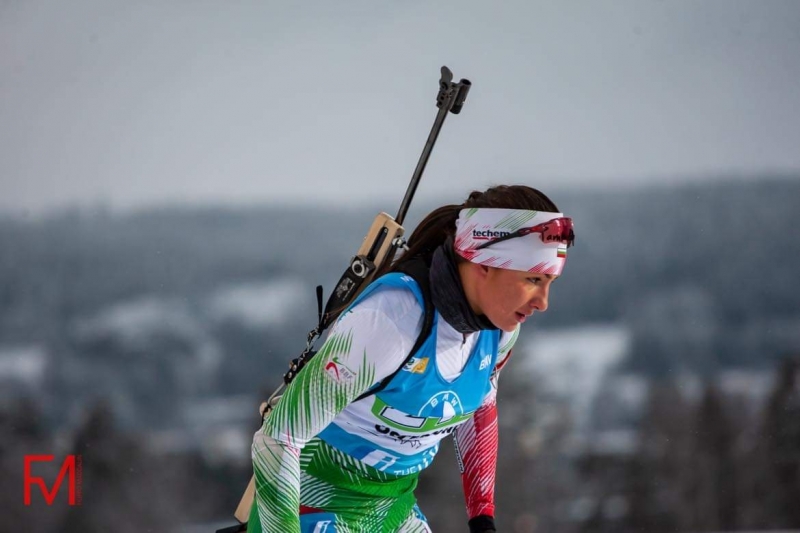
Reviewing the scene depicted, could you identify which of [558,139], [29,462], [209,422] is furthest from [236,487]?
[558,139]

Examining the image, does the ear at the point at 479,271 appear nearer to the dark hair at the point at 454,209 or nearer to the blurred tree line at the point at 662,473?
the dark hair at the point at 454,209

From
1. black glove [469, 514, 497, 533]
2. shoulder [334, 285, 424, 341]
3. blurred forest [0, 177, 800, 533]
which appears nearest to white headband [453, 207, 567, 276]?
shoulder [334, 285, 424, 341]

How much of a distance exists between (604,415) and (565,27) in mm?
1536

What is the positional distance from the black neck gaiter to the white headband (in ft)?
0.12

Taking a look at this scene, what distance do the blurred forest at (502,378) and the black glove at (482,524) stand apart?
180 centimetres

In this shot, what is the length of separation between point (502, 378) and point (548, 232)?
2.21 meters

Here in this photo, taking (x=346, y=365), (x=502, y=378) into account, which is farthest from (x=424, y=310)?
(x=502, y=378)

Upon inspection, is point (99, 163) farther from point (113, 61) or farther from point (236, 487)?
point (236, 487)

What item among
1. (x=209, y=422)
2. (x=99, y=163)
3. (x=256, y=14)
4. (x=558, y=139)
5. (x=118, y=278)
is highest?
(x=256, y=14)

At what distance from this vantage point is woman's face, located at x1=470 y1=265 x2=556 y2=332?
143 cm

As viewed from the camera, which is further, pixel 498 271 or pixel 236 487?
pixel 236 487

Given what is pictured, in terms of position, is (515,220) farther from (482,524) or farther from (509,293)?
(482,524)

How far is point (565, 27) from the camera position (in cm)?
361

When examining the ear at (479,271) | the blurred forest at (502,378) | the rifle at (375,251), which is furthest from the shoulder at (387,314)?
the blurred forest at (502,378)
